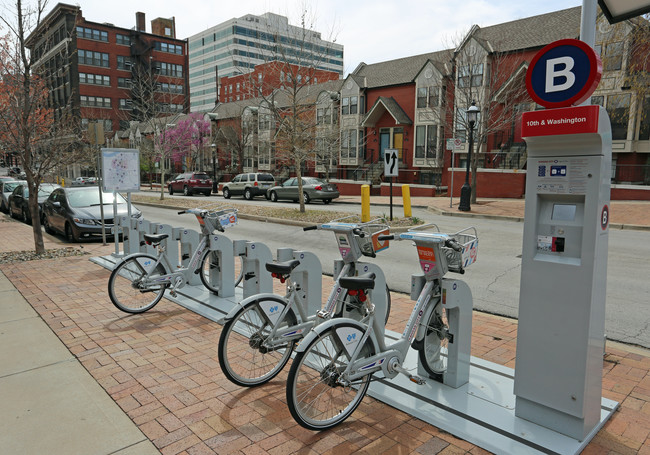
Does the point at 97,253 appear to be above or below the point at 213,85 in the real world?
below

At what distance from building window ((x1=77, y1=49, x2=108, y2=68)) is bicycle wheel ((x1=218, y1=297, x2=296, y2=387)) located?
7164 centimetres

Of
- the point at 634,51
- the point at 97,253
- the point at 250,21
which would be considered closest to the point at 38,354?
the point at 97,253

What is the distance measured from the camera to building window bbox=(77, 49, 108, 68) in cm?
6361

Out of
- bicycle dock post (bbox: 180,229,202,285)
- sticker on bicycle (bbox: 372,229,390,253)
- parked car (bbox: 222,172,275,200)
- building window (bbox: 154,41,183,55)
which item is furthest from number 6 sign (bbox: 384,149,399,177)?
building window (bbox: 154,41,183,55)

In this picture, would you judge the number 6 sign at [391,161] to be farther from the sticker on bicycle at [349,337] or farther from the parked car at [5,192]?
the parked car at [5,192]

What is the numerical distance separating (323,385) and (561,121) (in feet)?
8.18

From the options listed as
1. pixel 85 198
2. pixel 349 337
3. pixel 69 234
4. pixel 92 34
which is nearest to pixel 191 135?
pixel 92 34

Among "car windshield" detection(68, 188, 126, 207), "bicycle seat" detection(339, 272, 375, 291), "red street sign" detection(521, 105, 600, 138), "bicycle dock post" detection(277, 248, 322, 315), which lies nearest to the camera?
"red street sign" detection(521, 105, 600, 138)

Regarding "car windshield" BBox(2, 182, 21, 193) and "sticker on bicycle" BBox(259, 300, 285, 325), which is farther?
"car windshield" BBox(2, 182, 21, 193)

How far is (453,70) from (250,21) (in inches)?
3412

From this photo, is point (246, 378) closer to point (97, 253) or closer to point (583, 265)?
point (583, 265)

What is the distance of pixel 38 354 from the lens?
4.53 m

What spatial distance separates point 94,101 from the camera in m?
65.1

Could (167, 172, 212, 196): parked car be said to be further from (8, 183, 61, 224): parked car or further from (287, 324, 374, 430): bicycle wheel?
(287, 324, 374, 430): bicycle wheel
